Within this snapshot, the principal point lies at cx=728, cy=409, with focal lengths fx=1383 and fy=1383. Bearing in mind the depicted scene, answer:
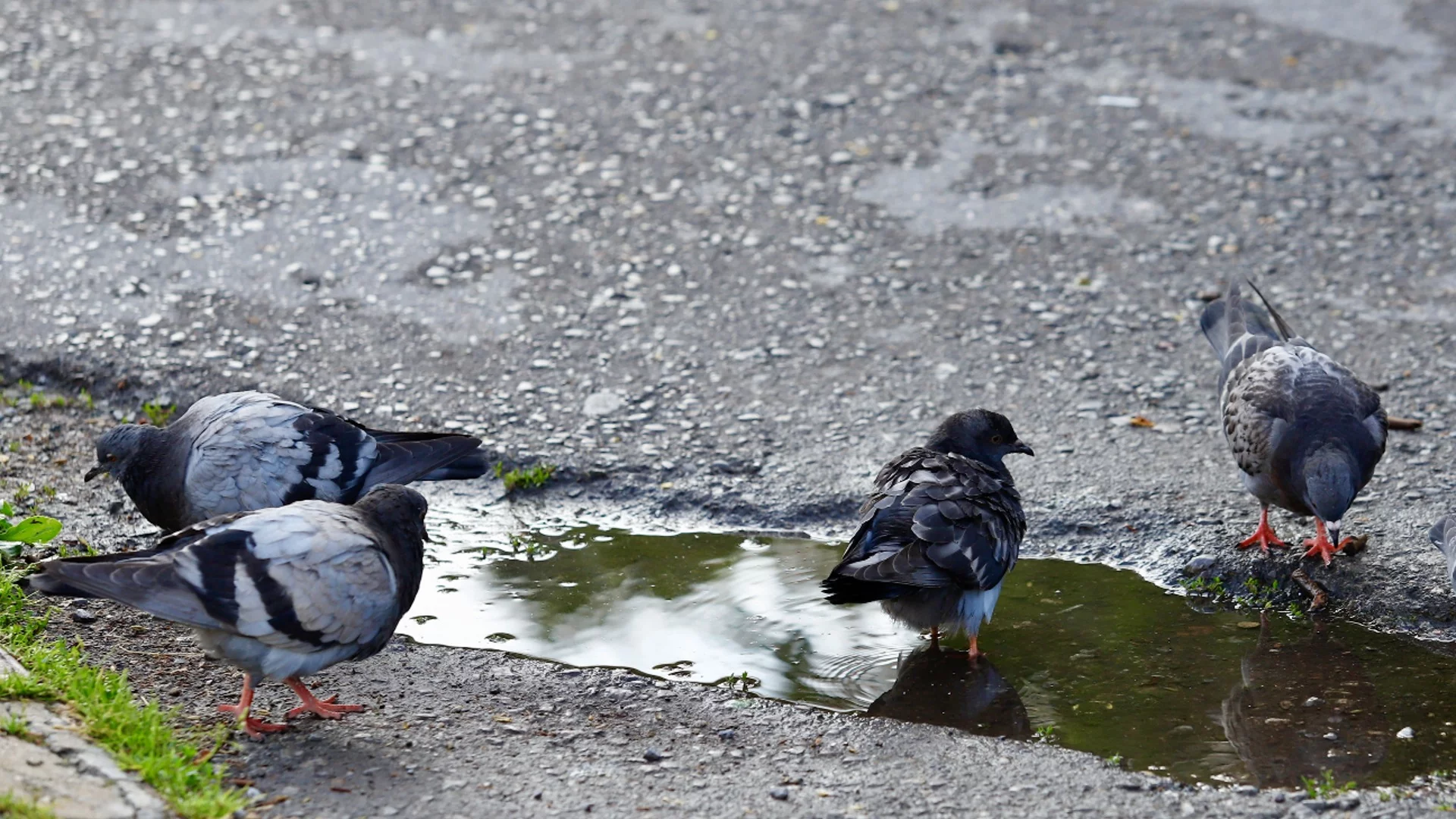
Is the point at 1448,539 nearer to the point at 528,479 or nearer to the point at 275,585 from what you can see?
the point at 528,479

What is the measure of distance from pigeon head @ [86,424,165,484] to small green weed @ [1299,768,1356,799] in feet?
13.1

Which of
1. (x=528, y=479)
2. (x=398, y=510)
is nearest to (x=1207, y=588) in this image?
(x=528, y=479)

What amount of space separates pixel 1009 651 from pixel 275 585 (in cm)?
248

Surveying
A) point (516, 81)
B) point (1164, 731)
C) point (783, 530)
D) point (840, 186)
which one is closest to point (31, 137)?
point (516, 81)

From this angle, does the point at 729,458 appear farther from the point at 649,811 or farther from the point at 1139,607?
the point at 649,811

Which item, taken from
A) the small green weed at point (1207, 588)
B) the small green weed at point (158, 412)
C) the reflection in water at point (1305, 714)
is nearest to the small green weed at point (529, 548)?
the small green weed at point (158, 412)

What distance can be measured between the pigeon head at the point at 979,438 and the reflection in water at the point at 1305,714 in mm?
1141

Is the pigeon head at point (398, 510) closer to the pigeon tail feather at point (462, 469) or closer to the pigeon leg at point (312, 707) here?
the pigeon leg at point (312, 707)

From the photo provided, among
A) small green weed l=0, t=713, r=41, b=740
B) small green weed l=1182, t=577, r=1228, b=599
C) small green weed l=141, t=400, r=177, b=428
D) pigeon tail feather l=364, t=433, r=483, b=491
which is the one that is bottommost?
small green weed l=1182, t=577, r=1228, b=599

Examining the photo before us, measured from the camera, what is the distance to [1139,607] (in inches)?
196

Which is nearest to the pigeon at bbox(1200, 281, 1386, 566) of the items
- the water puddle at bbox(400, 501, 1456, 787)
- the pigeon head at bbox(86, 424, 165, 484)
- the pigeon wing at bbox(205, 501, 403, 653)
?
the water puddle at bbox(400, 501, 1456, 787)

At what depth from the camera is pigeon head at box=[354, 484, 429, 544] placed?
435cm

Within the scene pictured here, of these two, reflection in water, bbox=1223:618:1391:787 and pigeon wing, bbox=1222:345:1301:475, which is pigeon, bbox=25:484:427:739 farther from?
pigeon wing, bbox=1222:345:1301:475

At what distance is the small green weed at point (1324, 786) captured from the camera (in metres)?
3.83
